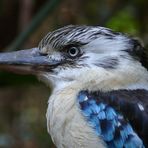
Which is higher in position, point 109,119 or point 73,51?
point 73,51

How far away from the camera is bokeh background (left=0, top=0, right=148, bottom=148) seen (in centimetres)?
634

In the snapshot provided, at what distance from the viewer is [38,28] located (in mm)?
6352

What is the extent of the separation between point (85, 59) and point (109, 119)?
1.59 ft

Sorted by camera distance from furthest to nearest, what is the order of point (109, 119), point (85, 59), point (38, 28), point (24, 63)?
point (38, 28) < point (24, 63) < point (85, 59) < point (109, 119)

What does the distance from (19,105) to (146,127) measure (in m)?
4.03

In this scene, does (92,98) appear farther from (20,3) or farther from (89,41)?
(20,3)

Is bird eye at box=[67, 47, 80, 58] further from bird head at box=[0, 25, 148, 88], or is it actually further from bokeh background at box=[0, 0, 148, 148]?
bokeh background at box=[0, 0, 148, 148]

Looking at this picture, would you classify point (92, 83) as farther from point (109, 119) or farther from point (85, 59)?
point (109, 119)

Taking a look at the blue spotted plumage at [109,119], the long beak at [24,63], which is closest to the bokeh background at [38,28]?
the long beak at [24,63]

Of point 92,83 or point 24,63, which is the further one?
point 24,63

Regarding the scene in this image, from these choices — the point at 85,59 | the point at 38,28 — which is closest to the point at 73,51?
the point at 85,59

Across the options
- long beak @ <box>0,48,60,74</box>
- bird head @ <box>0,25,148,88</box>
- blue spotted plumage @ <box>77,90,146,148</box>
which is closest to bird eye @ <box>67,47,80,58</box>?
bird head @ <box>0,25,148,88</box>

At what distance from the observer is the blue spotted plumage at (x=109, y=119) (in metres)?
3.45

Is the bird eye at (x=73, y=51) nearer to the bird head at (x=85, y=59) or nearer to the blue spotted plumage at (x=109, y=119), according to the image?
the bird head at (x=85, y=59)
